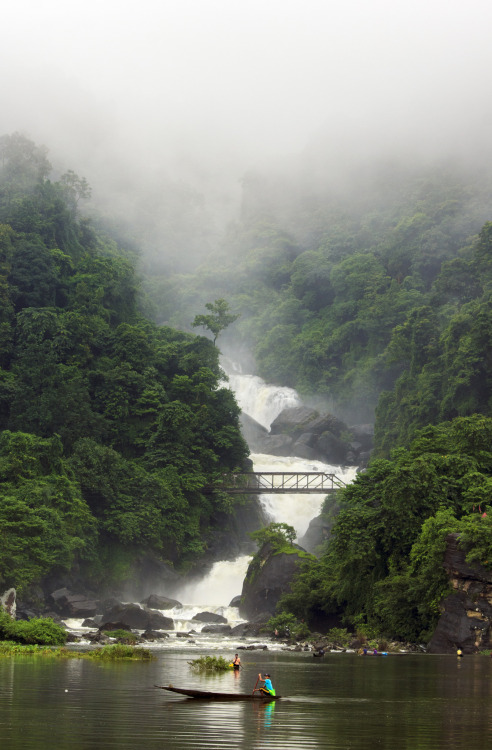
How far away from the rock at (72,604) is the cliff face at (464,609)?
919 inches

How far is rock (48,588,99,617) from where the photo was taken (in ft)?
180

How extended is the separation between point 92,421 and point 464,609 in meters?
38.2

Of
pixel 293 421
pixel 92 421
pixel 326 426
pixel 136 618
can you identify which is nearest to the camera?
pixel 136 618

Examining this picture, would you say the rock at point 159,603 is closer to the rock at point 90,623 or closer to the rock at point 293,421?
the rock at point 90,623

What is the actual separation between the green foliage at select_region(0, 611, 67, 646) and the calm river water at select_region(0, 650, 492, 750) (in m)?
6.92

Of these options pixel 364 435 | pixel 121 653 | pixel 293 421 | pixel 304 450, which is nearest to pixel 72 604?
pixel 121 653

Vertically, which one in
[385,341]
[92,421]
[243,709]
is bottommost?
[243,709]

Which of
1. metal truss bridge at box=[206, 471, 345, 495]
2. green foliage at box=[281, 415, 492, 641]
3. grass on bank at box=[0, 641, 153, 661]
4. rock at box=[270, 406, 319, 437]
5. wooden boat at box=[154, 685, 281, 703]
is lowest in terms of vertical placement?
grass on bank at box=[0, 641, 153, 661]

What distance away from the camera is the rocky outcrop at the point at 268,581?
5578 cm

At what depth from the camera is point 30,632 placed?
37.8 meters

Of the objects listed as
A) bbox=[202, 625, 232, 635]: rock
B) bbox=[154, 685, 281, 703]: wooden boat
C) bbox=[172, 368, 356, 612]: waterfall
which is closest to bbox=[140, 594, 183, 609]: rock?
bbox=[172, 368, 356, 612]: waterfall

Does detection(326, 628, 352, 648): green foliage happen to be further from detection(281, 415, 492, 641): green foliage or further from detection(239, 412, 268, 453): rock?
detection(239, 412, 268, 453): rock

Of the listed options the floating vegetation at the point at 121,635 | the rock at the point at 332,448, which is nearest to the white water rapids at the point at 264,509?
the rock at the point at 332,448

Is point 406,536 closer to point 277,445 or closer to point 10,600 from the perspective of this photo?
point 10,600
